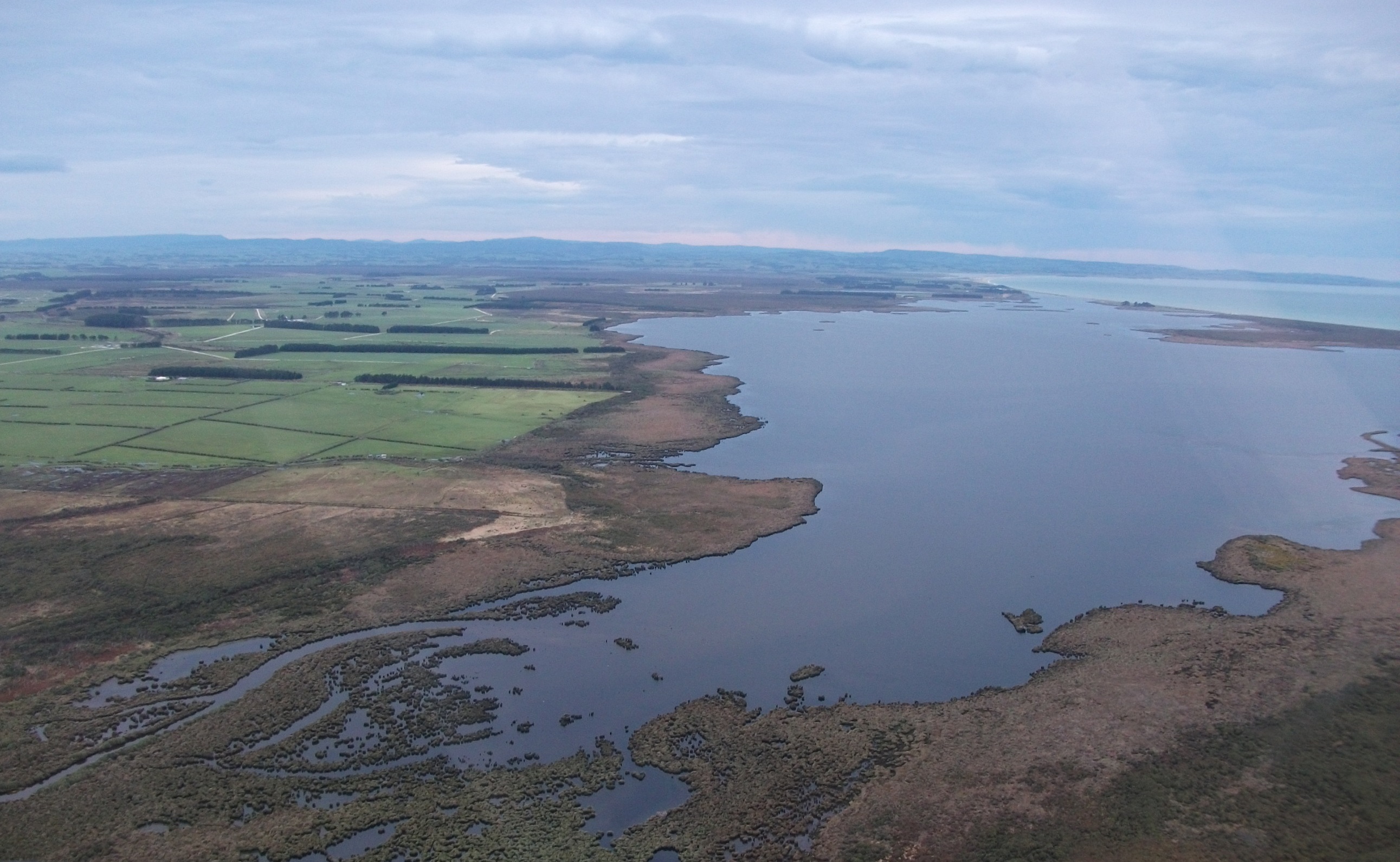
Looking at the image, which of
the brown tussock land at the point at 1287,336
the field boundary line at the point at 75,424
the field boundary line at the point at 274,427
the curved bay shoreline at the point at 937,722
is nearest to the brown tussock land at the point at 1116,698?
the curved bay shoreline at the point at 937,722

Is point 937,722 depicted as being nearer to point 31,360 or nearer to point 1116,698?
point 1116,698

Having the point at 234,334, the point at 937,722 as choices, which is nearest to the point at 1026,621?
the point at 937,722

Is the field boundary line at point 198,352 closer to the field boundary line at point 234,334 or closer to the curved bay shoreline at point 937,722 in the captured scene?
the field boundary line at point 234,334

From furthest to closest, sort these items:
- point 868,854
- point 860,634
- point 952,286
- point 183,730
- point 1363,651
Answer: point 952,286 → point 860,634 → point 1363,651 → point 183,730 → point 868,854

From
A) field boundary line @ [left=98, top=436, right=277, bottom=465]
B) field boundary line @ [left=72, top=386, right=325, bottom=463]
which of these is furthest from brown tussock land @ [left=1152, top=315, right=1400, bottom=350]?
field boundary line @ [left=98, top=436, right=277, bottom=465]

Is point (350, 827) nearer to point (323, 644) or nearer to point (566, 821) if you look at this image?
point (566, 821)

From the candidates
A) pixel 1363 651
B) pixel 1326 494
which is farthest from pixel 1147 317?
pixel 1363 651
